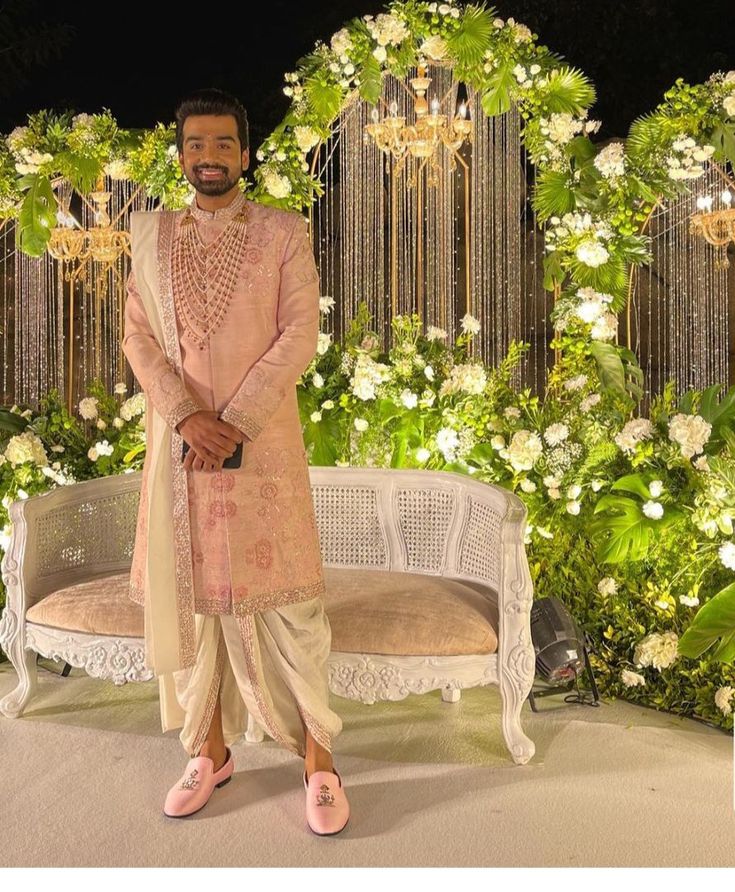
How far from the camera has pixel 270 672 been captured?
306cm

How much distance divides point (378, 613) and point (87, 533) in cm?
120

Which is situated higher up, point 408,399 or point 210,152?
point 210,152

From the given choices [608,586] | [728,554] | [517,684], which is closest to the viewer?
[517,684]

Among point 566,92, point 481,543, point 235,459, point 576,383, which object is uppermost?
point 566,92

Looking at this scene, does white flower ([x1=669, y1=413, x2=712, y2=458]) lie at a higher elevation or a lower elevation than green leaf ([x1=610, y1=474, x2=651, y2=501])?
higher

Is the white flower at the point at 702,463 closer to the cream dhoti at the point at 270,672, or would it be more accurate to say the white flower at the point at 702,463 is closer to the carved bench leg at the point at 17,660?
the cream dhoti at the point at 270,672

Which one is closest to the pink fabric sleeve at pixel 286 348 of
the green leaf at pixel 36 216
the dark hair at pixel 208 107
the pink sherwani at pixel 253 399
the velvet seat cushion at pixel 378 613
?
the pink sherwani at pixel 253 399

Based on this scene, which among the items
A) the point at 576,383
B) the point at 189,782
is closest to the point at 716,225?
the point at 576,383

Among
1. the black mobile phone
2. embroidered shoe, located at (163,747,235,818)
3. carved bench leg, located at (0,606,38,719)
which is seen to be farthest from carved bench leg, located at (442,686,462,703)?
the black mobile phone

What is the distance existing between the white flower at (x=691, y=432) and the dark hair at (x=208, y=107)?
1703 mm

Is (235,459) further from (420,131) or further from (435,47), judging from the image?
(420,131)

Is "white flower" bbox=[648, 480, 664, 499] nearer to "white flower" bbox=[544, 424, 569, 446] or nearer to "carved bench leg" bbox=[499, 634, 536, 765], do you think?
"white flower" bbox=[544, 424, 569, 446]

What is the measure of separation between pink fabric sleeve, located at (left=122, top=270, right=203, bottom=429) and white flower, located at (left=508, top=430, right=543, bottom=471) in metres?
1.55

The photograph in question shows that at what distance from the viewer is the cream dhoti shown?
301 centimetres
